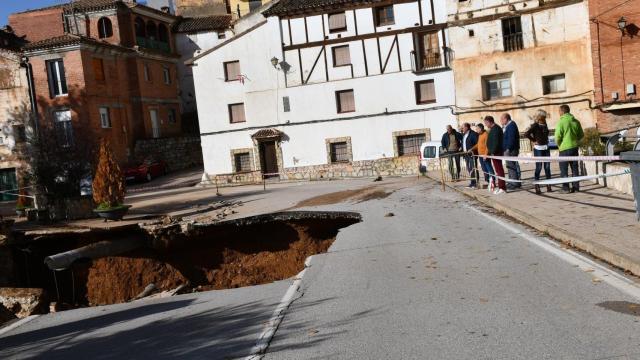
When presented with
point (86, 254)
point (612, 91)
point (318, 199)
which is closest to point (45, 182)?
point (86, 254)

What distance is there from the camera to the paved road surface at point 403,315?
4.77m

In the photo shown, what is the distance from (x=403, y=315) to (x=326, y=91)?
29409mm

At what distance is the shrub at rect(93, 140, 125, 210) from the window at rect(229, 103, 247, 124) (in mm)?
16621

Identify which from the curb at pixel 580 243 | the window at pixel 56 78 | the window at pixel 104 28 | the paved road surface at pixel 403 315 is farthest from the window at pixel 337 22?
the paved road surface at pixel 403 315

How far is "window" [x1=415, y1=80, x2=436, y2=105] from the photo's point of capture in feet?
109

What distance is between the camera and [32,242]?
17750mm

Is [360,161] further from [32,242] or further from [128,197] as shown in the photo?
[32,242]

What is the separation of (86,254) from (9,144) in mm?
25329

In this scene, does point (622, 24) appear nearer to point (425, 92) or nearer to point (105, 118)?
point (425, 92)

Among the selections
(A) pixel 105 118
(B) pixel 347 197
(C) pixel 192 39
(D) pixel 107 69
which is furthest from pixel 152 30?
(B) pixel 347 197

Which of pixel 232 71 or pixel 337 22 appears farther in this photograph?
pixel 232 71

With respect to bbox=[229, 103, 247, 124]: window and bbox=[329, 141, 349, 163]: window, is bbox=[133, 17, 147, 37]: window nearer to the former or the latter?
bbox=[229, 103, 247, 124]: window

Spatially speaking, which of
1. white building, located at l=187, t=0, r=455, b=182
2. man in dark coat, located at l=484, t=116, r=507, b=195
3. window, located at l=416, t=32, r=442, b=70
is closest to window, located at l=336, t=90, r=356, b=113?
white building, located at l=187, t=0, r=455, b=182

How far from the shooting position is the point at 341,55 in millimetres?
34469
